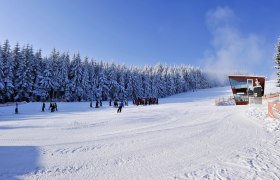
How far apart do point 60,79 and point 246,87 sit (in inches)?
1656

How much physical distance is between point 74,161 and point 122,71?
66.7 m

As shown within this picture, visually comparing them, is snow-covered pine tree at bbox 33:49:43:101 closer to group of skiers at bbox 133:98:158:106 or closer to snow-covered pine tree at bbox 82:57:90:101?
snow-covered pine tree at bbox 82:57:90:101

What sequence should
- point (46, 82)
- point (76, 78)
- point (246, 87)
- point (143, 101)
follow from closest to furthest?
point (246, 87)
point (143, 101)
point (46, 82)
point (76, 78)

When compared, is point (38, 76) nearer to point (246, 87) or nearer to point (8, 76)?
point (8, 76)

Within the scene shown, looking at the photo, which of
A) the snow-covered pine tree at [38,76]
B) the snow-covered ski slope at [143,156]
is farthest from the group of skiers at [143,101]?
the snow-covered ski slope at [143,156]

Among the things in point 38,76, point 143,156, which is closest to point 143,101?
point 38,76

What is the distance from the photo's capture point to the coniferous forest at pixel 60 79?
4497 centimetres

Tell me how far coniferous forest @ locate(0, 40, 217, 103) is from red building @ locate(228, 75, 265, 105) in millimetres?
36541

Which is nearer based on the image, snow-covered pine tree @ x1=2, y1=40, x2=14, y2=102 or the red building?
the red building

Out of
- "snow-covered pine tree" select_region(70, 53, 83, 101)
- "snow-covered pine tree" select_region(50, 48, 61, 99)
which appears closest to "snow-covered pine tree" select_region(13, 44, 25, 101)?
"snow-covered pine tree" select_region(50, 48, 61, 99)

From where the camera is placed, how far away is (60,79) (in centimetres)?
5231

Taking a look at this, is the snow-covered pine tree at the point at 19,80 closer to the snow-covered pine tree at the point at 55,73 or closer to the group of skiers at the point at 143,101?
the snow-covered pine tree at the point at 55,73

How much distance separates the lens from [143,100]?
41.4m

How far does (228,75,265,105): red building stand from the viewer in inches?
1152
